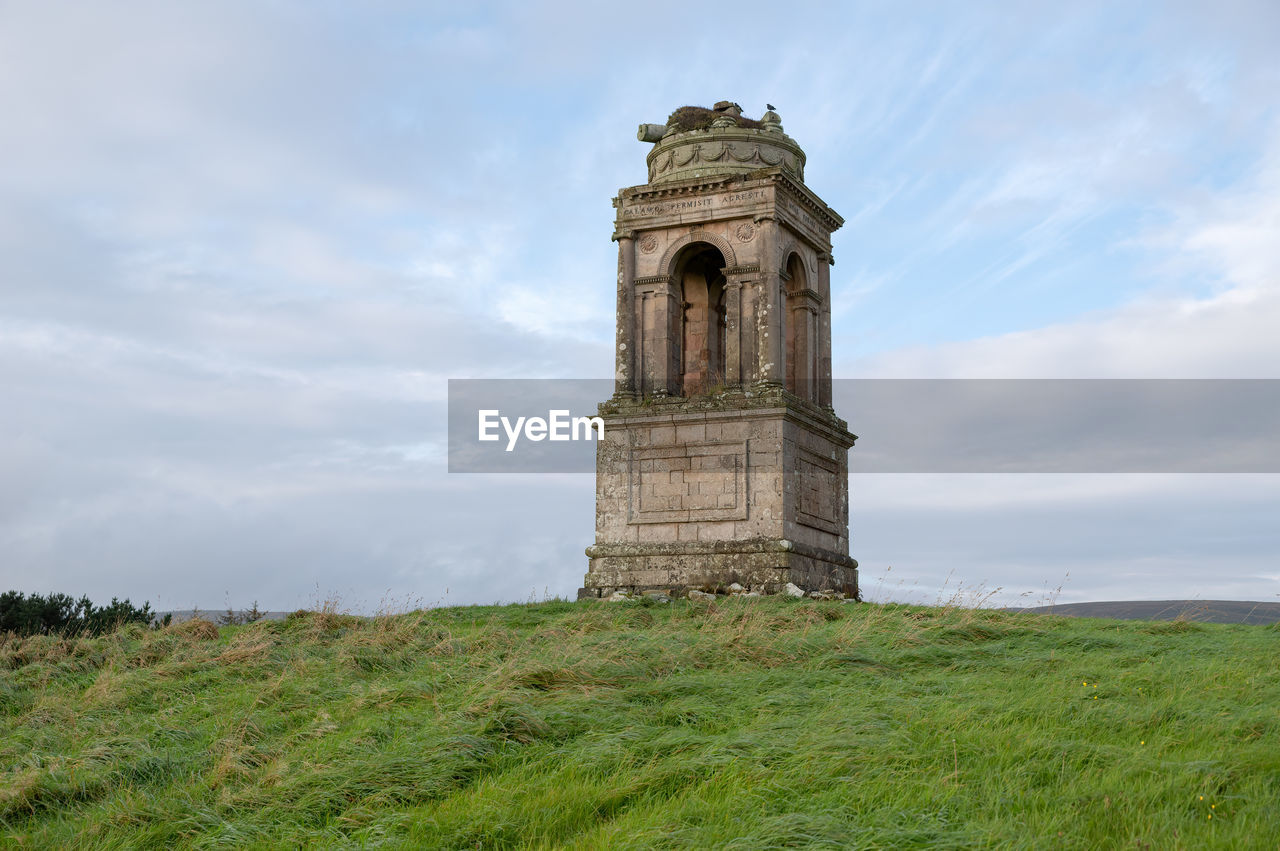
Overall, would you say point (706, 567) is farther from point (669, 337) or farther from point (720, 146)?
point (720, 146)

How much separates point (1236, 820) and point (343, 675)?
840cm

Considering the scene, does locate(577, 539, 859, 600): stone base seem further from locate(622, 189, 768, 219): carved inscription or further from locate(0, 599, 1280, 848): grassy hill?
locate(622, 189, 768, 219): carved inscription

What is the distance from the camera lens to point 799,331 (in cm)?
2131

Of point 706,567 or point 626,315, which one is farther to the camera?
point 626,315

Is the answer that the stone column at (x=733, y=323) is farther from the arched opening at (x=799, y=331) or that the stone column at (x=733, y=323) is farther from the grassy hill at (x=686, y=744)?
the grassy hill at (x=686, y=744)

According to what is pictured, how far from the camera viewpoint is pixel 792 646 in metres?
11.0

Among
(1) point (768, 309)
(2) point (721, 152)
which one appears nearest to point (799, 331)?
(1) point (768, 309)

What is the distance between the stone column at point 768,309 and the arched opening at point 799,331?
4.29ft

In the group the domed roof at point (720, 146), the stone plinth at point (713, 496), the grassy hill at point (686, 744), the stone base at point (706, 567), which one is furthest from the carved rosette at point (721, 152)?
the grassy hill at point (686, 744)

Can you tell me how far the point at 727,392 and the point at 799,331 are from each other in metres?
2.87

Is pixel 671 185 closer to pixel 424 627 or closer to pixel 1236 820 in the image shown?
pixel 424 627

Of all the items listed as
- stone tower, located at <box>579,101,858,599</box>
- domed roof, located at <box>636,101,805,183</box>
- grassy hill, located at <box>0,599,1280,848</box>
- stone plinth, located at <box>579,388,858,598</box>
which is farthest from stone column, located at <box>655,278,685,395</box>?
grassy hill, located at <box>0,599,1280,848</box>

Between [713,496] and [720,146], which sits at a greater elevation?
[720,146]

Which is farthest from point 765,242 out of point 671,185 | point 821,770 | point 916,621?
point 821,770
